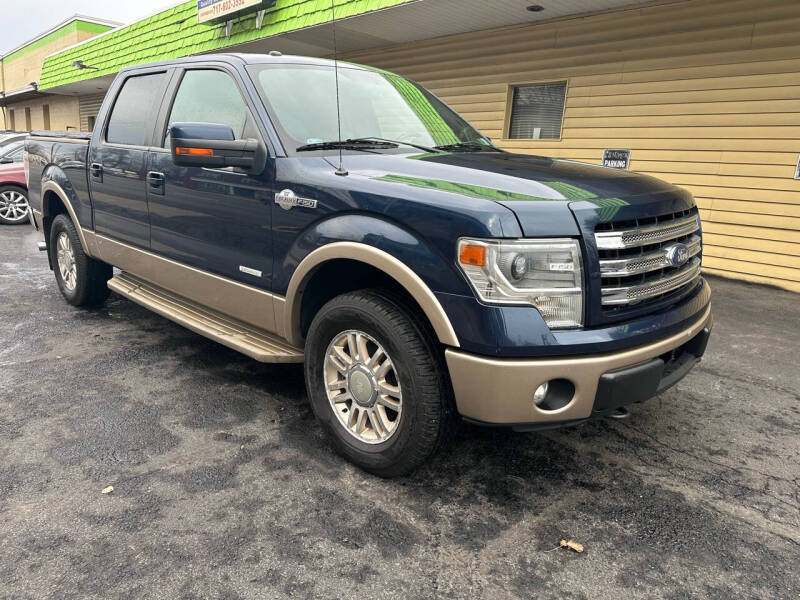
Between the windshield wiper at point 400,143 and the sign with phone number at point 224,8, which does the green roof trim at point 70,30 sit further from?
the windshield wiper at point 400,143

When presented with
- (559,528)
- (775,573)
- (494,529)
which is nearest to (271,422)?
(494,529)

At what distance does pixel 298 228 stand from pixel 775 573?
8.11 feet

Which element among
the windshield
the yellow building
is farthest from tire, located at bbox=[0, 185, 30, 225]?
the yellow building

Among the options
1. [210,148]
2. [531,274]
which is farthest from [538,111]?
[531,274]

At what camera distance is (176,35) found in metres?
13.3

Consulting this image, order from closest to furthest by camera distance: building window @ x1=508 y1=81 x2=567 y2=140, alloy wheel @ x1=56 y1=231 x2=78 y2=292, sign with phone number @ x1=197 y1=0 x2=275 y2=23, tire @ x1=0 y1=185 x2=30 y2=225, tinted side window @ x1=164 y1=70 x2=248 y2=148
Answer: tinted side window @ x1=164 y1=70 x2=248 y2=148 → alloy wheel @ x1=56 y1=231 x2=78 y2=292 → building window @ x1=508 y1=81 x2=567 y2=140 → sign with phone number @ x1=197 y1=0 x2=275 y2=23 → tire @ x1=0 y1=185 x2=30 y2=225

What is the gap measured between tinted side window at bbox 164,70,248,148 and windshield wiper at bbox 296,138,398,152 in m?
0.38

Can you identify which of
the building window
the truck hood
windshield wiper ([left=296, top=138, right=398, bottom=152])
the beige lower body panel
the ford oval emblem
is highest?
the building window

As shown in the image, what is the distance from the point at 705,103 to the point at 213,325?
6439 millimetres

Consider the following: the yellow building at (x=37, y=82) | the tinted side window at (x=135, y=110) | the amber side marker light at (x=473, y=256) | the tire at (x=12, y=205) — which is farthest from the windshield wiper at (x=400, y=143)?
the yellow building at (x=37, y=82)

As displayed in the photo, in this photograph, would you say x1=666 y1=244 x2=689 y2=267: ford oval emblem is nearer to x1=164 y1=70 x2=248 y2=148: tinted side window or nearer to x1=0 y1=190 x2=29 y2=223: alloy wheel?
x1=164 y1=70 x2=248 y2=148: tinted side window

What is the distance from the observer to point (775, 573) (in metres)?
2.18

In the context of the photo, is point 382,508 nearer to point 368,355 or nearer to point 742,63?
point 368,355

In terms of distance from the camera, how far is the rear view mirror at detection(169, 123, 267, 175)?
9.25ft
